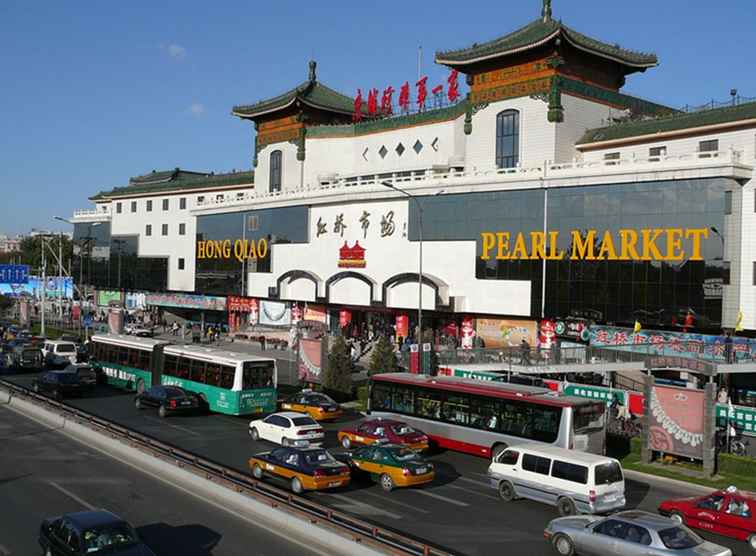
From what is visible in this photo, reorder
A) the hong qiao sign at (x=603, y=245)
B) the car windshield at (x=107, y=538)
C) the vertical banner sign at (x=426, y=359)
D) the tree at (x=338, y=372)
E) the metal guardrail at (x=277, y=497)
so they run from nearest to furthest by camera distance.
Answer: the car windshield at (x=107, y=538)
the metal guardrail at (x=277, y=497)
the vertical banner sign at (x=426, y=359)
the tree at (x=338, y=372)
the hong qiao sign at (x=603, y=245)

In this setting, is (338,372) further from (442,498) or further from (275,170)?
(275,170)

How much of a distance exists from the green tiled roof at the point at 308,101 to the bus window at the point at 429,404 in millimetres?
49016

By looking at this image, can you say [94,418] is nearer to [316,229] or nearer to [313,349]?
[313,349]

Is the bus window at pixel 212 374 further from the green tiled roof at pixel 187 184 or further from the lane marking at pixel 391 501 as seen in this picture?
the green tiled roof at pixel 187 184

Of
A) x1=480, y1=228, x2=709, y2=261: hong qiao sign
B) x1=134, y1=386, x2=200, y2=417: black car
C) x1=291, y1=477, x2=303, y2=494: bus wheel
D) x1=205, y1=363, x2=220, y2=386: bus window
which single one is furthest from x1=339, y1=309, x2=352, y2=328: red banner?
x1=291, y1=477, x2=303, y2=494: bus wheel

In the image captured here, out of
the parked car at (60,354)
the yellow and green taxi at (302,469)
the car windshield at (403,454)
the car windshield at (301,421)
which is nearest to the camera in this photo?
the yellow and green taxi at (302,469)

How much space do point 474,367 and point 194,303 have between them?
2012 inches

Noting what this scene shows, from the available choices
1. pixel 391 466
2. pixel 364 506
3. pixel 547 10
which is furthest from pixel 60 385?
pixel 547 10

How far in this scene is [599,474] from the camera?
20.3 meters

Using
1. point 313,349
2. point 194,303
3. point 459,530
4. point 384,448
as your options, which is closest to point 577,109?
point 313,349

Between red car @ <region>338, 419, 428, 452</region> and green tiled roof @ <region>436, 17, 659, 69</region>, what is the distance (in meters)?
33.3

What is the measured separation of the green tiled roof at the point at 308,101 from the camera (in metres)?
73.8

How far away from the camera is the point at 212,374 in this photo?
34.2 meters

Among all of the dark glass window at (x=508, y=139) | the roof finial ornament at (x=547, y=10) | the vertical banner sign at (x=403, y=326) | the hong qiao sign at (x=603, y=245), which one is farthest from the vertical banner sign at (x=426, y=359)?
the roof finial ornament at (x=547, y=10)
